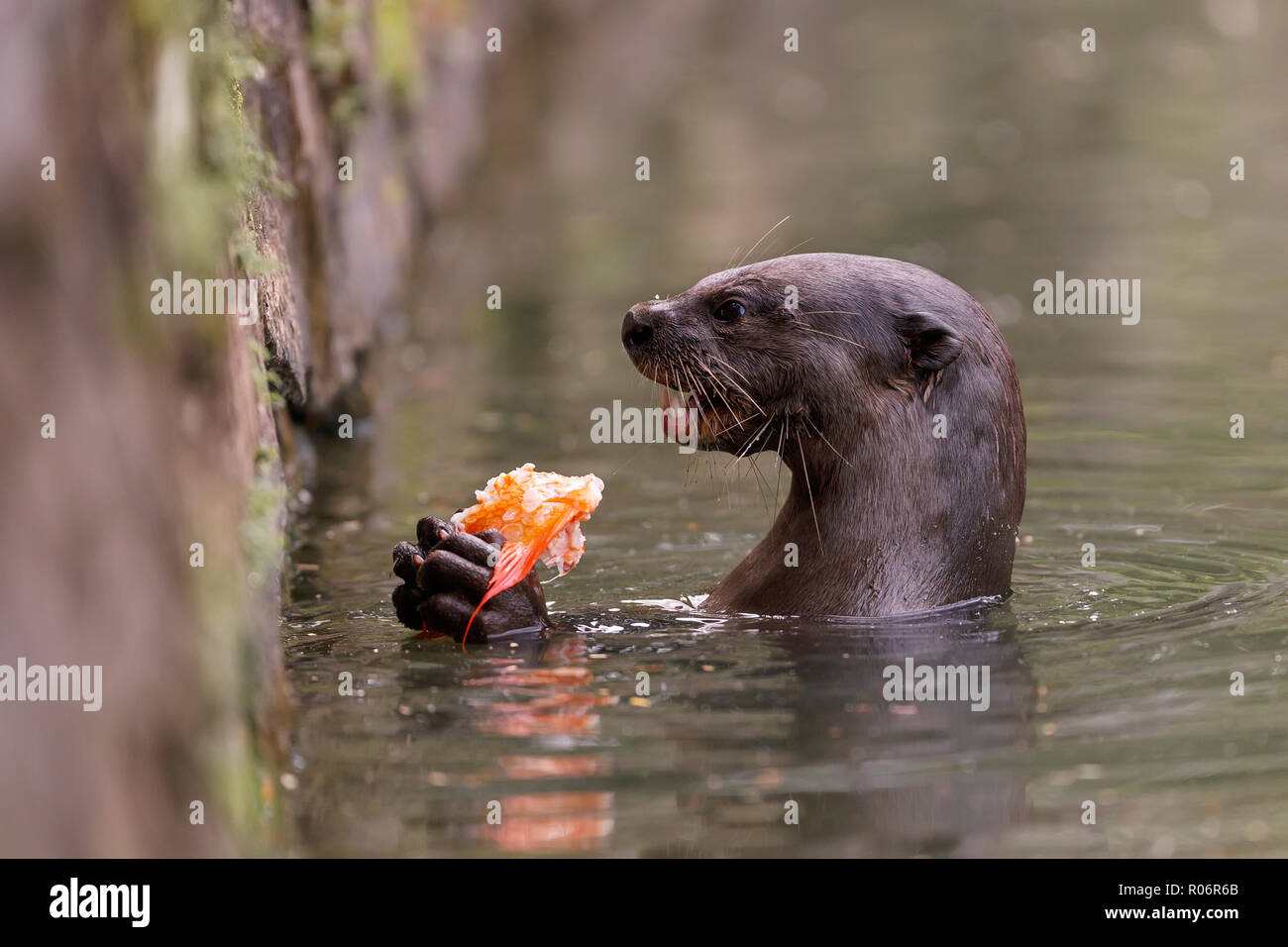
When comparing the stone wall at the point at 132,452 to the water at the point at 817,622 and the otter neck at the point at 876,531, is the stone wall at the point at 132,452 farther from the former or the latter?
the otter neck at the point at 876,531

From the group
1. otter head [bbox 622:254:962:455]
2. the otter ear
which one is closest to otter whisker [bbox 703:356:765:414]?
otter head [bbox 622:254:962:455]

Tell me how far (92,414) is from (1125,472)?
17.9 ft

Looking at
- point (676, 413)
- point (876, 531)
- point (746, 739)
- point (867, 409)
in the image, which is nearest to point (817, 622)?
point (876, 531)

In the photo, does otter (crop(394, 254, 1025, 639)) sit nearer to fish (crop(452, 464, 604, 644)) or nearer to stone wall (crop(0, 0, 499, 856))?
fish (crop(452, 464, 604, 644))

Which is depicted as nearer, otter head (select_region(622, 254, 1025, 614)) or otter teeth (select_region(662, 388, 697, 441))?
otter head (select_region(622, 254, 1025, 614))

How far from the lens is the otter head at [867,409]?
17.1 feet

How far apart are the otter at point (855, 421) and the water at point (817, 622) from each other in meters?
0.15

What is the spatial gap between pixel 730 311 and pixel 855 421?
51 centimetres

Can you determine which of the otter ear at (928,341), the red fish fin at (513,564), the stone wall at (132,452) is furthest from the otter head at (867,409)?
the stone wall at (132,452)

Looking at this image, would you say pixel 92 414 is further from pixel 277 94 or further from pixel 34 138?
pixel 277 94

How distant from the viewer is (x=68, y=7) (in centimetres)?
281

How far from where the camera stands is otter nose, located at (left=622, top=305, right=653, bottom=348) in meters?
5.41

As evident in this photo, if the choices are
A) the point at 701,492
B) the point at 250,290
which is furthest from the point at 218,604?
the point at 701,492

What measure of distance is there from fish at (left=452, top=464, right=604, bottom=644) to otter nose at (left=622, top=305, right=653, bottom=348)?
0.43m
